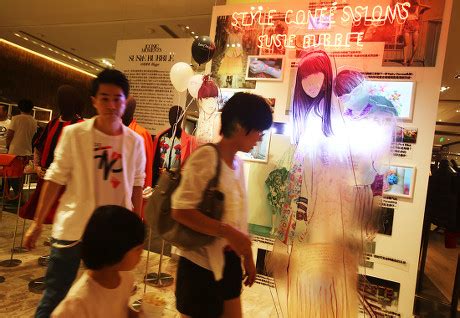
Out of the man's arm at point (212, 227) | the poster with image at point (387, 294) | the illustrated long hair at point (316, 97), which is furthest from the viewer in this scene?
the poster with image at point (387, 294)

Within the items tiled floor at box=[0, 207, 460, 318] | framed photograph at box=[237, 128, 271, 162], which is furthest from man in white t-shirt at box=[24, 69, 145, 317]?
framed photograph at box=[237, 128, 271, 162]

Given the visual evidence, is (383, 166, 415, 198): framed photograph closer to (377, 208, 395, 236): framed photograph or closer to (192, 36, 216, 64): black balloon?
(377, 208, 395, 236): framed photograph

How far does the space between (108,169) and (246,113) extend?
0.71 metres

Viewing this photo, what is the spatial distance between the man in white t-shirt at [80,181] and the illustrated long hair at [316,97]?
3.99 ft

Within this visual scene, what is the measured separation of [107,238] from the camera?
39.0 inches

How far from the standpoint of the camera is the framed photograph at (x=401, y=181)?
3000 mm

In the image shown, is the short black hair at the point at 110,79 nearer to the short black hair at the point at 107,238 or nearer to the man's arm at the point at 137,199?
the man's arm at the point at 137,199

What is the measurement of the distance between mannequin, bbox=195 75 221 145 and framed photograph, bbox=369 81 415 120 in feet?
4.98

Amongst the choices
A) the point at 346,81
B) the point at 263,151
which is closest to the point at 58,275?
the point at 346,81

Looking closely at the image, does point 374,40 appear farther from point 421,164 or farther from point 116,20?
point 116,20

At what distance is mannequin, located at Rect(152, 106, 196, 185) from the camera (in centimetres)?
338

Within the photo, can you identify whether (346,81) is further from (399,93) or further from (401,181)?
(401,181)

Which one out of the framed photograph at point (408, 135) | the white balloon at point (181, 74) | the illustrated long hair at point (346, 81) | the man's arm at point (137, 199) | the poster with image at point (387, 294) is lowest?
the poster with image at point (387, 294)

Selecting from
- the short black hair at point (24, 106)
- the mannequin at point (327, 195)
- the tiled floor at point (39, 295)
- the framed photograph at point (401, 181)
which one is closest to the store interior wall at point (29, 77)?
the short black hair at point (24, 106)
